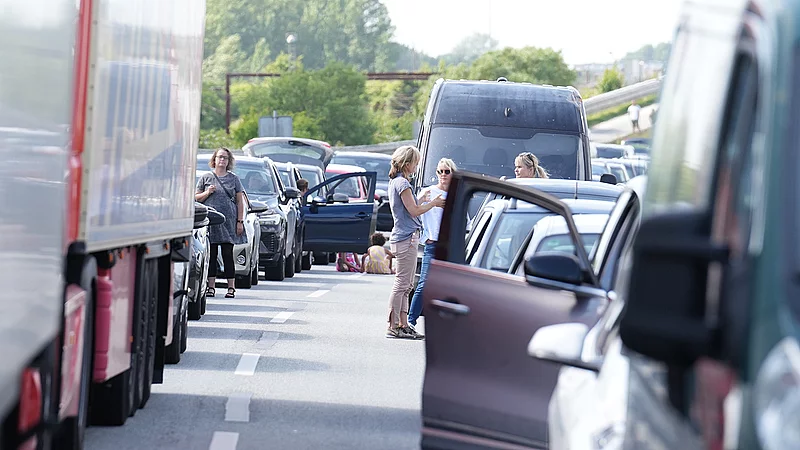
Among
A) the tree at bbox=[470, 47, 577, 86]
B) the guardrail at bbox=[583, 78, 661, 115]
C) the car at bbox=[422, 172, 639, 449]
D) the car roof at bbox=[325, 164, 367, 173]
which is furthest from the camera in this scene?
the tree at bbox=[470, 47, 577, 86]

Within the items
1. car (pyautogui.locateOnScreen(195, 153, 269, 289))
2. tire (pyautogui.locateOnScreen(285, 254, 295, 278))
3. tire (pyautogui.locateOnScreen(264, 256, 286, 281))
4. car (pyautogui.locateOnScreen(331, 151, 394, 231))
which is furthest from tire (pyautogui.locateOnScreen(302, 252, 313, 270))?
car (pyautogui.locateOnScreen(331, 151, 394, 231))

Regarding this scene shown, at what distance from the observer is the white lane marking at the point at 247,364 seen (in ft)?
41.6

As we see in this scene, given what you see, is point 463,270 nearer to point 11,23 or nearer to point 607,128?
point 11,23

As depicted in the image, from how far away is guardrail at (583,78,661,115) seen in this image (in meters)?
113

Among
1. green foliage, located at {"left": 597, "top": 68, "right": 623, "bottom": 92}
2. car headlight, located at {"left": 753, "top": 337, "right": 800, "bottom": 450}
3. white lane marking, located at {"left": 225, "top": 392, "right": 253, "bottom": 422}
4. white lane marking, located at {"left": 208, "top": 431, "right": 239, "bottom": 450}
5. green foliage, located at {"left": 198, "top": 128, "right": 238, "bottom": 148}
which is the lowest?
green foliage, located at {"left": 198, "top": 128, "right": 238, "bottom": 148}

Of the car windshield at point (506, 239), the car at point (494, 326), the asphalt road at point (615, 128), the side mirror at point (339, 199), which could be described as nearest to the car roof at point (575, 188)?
the car windshield at point (506, 239)

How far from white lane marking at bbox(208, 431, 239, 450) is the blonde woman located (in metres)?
5.70

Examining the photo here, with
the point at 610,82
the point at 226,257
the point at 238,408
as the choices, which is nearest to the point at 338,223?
the point at 226,257

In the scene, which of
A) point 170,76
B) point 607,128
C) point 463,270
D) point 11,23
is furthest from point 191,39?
point 607,128

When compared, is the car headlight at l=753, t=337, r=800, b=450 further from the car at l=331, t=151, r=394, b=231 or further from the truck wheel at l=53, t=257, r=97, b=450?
the car at l=331, t=151, r=394, b=231

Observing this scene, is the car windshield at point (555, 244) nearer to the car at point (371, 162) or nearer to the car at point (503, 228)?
the car at point (503, 228)

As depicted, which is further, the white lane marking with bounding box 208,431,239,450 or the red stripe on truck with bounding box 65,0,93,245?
the white lane marking with bounding box 208,431,239,450

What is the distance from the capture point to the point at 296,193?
24719mm

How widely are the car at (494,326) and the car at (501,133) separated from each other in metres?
12.7
